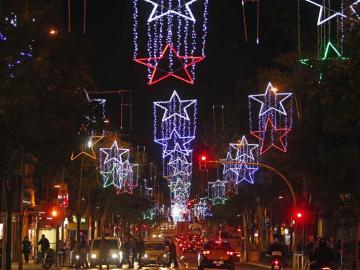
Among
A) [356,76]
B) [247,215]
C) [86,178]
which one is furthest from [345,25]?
[247,215]

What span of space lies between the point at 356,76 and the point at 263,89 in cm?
2988

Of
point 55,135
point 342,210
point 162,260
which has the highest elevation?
point 55,135

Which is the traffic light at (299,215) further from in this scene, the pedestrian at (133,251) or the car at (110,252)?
the pedestrian at (133,251)

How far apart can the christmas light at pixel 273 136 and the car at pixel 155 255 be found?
8.81 m

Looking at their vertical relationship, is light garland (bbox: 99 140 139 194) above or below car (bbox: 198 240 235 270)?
above

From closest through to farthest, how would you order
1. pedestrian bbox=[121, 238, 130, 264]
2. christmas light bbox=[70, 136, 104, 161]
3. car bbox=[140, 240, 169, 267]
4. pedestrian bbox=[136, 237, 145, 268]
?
christmas light bbox=[70, 136, 104, 161], car bbox=[140, 240, 169, 267], pedestrian bbox=[136, 237, 145, 268], pedestrian bbox=[121, 238, 130, 264]

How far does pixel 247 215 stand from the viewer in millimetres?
78812

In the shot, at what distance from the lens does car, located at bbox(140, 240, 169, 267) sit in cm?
4994

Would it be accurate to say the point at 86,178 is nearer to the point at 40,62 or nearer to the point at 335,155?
the point at 335,155

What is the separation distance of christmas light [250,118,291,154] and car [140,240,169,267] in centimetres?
881

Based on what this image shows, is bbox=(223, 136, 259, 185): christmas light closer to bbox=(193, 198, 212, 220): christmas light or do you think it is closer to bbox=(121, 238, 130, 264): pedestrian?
bbox=(121, 238, 130, 264): pedestrian

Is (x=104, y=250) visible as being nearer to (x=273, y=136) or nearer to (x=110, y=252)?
(x=110, y=252)

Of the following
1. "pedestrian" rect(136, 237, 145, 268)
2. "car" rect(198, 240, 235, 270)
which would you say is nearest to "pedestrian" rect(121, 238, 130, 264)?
"pedestrian" rect(136, 237, 145, 268)

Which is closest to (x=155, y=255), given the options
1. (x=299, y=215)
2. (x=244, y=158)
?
(x=299, y=215)
